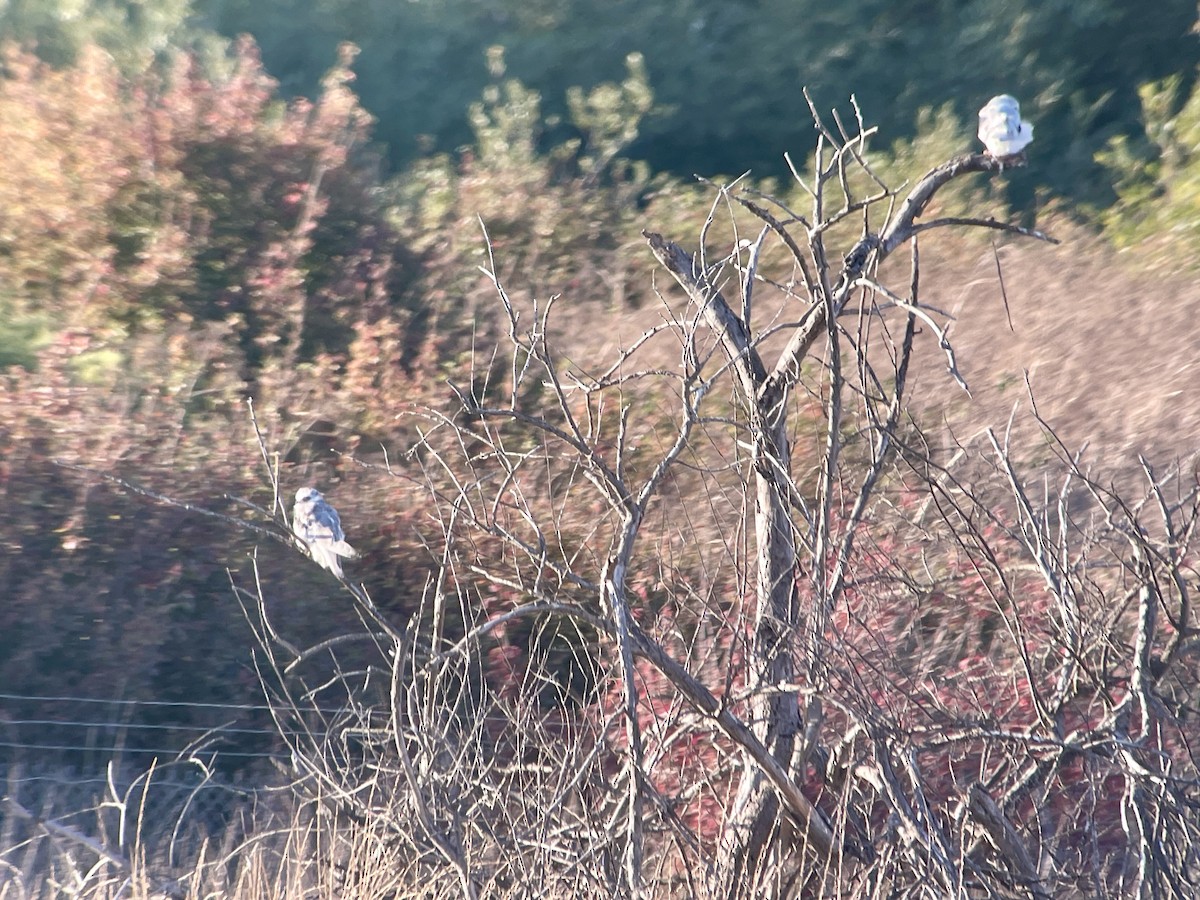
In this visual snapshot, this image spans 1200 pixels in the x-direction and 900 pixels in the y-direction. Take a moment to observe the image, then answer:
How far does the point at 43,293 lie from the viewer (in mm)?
7887

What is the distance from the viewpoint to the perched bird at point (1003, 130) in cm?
→ 352

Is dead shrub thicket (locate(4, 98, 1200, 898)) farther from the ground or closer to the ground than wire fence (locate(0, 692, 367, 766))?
farther from the ground

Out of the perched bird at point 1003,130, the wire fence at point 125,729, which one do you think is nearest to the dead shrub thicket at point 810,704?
the perched bird at point 1003,130

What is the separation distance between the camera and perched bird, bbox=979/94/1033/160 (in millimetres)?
3523

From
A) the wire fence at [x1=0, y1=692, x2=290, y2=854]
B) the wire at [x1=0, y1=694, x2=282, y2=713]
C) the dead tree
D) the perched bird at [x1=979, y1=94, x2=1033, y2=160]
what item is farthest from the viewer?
the wire at [x1=0, y1=694, x2=282, y2=713]

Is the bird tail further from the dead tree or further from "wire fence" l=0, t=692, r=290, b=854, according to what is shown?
"wire fence" l=0, t=692, r=290, b=854

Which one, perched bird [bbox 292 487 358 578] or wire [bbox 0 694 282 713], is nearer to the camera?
perched bird [bbox 292 487 358 578]

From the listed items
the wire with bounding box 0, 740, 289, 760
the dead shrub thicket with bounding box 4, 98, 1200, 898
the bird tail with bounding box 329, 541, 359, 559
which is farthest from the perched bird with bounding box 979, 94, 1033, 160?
the wire with bounding box 0, 740, 289, 760

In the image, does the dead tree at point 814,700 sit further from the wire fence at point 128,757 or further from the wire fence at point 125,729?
the wire fence at point 125,729

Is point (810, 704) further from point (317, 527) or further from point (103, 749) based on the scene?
point (103, 749)

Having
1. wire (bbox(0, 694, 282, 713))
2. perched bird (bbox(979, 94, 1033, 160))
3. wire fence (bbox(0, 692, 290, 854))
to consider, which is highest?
perched bird (bbox(979, 94, 1033, 160))

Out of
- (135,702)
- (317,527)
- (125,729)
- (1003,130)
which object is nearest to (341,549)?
(317,527)

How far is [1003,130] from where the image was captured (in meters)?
3.57

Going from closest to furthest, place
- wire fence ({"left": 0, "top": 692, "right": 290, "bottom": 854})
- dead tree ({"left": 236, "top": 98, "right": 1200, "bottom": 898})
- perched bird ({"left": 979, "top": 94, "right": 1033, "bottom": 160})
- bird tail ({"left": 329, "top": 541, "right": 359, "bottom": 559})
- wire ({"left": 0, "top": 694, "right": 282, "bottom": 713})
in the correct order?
dead tree ({"left": 236, "top": 98, "right": 1200, "bottom": 898})
perched bird ({"left": 979, "top": 94, "right": 1033, "bottom": 160})
bird tail ({"left": 329, "top": 541, "right": 359, "bottom": 559})
wire fence ({"left": 0, "top": 692, "right": 290, "bottom": 854})
wire ({"left": 0, "top": 694, "right": 282, "bottom": 713})
